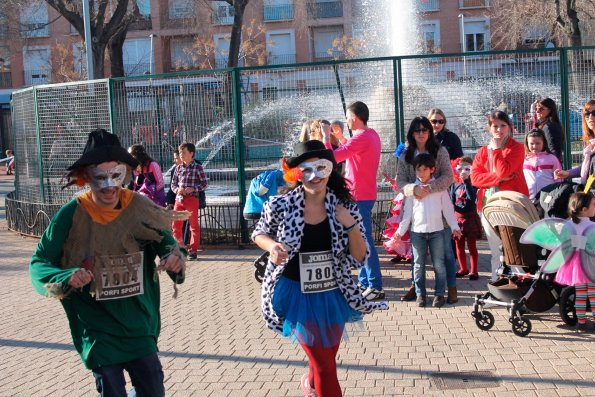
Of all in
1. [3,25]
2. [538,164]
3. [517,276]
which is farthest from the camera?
[3,25]

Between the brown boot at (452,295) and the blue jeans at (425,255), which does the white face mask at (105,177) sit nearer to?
the blue jeans at (425,255)

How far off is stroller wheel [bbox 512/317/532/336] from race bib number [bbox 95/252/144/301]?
3.81 m

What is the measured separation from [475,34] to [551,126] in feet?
132

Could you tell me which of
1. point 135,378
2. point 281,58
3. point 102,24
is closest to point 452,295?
point 135,378

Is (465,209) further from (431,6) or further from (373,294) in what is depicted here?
→ (431,6)

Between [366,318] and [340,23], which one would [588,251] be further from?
[340,23]

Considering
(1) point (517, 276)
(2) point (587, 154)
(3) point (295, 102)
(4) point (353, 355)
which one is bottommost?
(4) point (353, 355)

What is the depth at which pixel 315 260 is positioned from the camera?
466cm

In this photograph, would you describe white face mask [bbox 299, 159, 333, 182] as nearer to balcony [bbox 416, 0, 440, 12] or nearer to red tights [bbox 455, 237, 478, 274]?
red tights [bbox 455, 237, 478, 274]

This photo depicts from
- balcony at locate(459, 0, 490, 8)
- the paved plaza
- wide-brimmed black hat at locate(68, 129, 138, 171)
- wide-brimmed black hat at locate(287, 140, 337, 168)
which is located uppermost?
balcony at locate(459, 0, 490, 8)

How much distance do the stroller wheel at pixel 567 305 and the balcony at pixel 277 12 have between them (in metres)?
44.5

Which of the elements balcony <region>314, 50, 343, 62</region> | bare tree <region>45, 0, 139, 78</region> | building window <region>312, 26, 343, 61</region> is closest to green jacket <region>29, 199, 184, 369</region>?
bare tree <region>45, 0, 139, 78</region>

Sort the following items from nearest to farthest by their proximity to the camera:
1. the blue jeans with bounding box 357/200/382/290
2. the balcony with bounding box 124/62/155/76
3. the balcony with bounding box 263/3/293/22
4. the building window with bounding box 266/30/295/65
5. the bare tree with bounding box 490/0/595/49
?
the blue jeans with bounding box 357/200/382/290 → the bare tree with bounding box 490/0/595/49 → the balcony with bounding box 124/62/155/76 → the building window with bounding box 266/30/295/65 → the balcony with bounding box 263/3/293/22

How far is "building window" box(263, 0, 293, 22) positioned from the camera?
49750 mm
